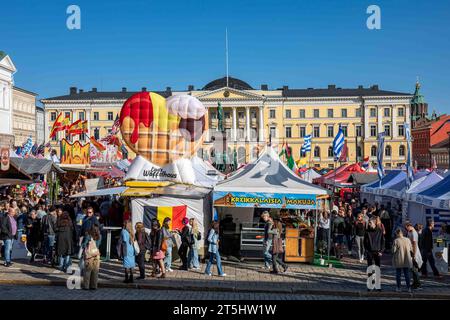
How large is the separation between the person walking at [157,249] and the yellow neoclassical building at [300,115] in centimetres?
8343

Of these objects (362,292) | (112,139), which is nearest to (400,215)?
(362,292)

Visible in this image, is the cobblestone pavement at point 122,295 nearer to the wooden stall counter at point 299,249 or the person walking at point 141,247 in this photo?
the person walking at point 141,247

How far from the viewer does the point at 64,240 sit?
15281 mm

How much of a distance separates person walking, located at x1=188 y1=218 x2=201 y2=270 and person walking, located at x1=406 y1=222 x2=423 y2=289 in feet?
18.1

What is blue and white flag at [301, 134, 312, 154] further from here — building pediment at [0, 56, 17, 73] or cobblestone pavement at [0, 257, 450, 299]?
building pediment at [0, 56, 17, 73]

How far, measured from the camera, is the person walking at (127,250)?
1362cm

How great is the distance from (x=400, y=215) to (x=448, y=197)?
24.8ft

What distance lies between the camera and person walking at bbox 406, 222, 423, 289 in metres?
13.7

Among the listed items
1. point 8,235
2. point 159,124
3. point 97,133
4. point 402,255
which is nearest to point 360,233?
point 402,255

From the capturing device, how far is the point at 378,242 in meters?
14.7

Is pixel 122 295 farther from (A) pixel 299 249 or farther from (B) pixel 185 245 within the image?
(A) pixel 299 249

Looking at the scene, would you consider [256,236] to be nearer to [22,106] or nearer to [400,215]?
[400,215]

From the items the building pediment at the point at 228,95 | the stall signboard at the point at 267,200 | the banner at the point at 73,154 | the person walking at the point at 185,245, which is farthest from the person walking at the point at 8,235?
the building pediment at the point at 228,95

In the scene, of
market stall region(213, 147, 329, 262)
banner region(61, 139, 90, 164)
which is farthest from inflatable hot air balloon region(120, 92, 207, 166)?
banner region(61, 139, 90, 164)
